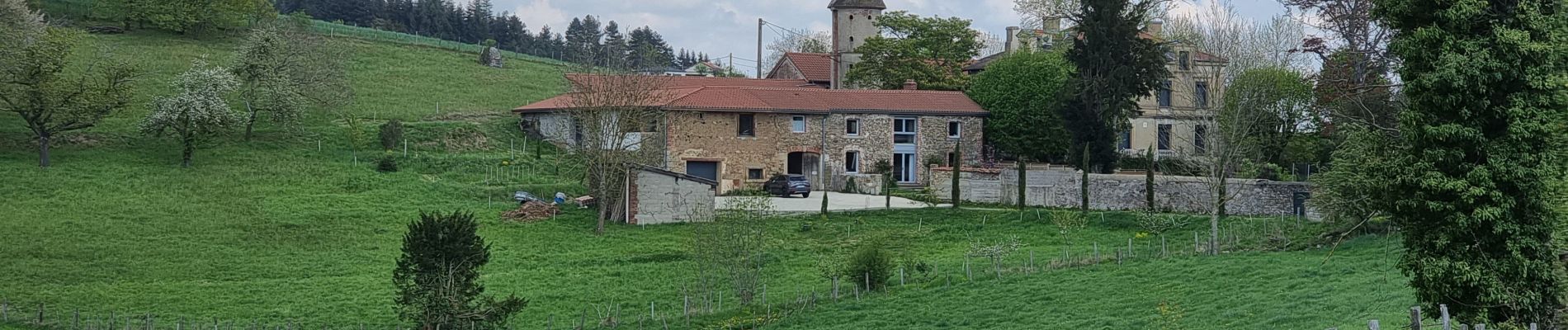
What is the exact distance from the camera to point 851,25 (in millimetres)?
64875

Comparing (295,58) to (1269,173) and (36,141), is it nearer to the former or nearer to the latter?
(36,141)

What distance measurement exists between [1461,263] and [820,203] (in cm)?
3033

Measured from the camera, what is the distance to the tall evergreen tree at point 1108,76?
4609 centimetres

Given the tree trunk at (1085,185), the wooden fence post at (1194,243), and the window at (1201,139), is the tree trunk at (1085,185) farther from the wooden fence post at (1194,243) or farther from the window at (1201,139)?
the wooden fence post at (1194,243)

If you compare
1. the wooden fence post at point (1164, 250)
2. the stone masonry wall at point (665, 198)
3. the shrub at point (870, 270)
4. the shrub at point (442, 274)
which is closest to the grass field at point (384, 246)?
the wooden fence post at point (1164, 250)

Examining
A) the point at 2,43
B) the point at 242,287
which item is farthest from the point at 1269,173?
the point at 2,43

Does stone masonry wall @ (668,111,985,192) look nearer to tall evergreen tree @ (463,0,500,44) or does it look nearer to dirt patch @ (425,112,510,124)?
dirt patch @ (425,112,510,124)

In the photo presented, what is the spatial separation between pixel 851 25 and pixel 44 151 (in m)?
33.6

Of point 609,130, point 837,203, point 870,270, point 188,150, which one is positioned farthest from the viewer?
point 188,150

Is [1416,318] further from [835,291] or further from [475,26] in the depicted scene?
[475,26]

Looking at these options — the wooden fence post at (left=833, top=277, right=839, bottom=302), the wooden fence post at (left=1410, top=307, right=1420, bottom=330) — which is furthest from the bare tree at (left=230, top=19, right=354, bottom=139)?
the wooden fence post at (left=1410, top=307, right=1420, bottom=330)

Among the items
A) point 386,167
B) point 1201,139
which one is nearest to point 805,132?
point 386,167

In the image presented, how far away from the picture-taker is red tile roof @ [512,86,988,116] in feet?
164

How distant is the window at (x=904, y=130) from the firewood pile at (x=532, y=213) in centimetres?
1451
